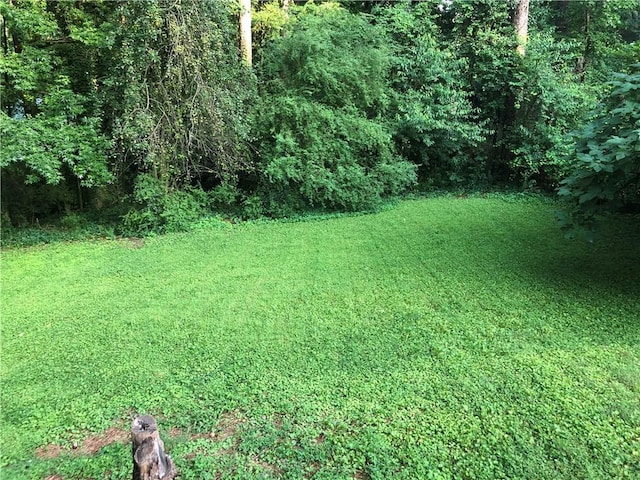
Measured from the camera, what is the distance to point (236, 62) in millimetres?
7113

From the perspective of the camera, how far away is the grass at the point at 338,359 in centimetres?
244

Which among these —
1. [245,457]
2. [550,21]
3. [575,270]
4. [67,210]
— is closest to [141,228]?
[67,210]

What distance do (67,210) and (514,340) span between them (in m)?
7.53

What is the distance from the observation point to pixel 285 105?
741cm

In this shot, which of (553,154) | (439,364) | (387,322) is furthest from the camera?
(553,154)

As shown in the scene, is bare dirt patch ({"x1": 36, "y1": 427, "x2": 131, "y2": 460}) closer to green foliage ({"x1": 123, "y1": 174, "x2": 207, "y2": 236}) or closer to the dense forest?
the dense forest

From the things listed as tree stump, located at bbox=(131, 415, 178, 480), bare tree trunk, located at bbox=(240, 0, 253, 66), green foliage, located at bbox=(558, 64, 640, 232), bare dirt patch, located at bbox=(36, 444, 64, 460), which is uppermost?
bare tree trunk, located at bbox=(240, 0, 253, 66)

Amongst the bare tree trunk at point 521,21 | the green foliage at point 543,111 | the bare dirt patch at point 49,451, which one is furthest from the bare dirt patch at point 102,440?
the bare tree trunk at point 521,21

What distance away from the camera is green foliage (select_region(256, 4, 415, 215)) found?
7.50 m

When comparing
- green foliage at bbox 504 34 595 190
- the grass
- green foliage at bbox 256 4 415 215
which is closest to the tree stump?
the grass

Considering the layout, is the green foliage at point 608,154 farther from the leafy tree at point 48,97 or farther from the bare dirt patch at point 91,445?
the leafy tree at point 48,97

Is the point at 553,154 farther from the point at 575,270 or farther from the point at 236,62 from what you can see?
the point at 236,62

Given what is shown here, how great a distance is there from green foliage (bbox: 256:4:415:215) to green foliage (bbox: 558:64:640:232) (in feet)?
13.1

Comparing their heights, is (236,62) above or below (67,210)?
above
